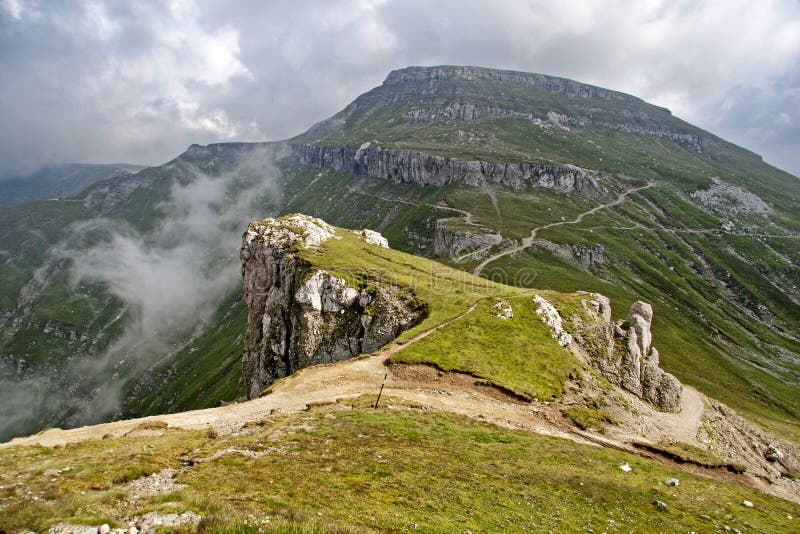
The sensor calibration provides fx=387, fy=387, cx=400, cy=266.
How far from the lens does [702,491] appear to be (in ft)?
94.4

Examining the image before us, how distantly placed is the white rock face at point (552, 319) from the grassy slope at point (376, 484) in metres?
23.4

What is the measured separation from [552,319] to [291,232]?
62.3 m

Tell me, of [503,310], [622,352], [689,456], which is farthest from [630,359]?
[689,456]

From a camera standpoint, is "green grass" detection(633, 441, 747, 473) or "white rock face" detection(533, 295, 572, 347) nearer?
"green grass" detection(633, 441, 747, 473)

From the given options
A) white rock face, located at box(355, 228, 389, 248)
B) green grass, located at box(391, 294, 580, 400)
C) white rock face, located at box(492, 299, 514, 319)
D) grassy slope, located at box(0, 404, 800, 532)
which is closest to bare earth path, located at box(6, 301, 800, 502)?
green grass, located at box(391, 294, 580, 400)

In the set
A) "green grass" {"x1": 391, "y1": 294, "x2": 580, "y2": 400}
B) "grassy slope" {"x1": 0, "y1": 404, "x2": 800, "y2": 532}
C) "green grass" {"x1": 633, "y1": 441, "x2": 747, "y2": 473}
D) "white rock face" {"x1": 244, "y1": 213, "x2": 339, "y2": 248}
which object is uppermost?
"white rock face" {"x1": 244, "y1": 213, "x2": 339, "y2": 248}

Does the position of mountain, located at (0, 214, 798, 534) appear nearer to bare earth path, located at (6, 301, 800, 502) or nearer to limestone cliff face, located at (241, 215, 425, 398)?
bare earth path, located at (6, 301, 800, 502)

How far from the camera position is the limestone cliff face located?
68.1m

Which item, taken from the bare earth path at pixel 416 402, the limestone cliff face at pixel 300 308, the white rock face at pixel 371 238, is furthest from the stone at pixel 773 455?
the white rock face at pixel 371 238

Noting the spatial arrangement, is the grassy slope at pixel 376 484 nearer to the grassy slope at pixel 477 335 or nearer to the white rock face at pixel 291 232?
the grassy slope at pixel 477 335

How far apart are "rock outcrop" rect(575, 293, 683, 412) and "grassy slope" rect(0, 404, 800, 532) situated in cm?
2501

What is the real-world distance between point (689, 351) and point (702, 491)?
5836 inches

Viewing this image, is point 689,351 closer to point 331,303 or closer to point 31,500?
point 331,303

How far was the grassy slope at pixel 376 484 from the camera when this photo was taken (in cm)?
1623
